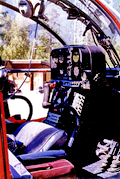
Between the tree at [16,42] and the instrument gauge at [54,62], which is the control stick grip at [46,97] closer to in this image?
the instrument gauge at [54,62]

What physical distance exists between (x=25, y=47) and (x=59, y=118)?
20540 mm

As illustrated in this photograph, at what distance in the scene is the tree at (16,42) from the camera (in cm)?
2130

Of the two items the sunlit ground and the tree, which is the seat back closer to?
the sunlit ground

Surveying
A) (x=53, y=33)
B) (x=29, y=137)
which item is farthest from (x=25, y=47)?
(x=29, y=137)

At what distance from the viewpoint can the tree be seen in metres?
21.3

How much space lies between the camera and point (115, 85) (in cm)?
255

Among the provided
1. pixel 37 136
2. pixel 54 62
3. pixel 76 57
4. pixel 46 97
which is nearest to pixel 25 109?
pixel 54 62

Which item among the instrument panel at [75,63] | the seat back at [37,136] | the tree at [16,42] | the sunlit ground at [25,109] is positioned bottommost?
the sunlit ground at [25,109]

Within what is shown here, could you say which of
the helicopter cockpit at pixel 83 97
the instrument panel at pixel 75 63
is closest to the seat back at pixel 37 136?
the helicopter cockpit at pixel 83 97

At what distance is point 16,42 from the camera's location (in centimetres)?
2289

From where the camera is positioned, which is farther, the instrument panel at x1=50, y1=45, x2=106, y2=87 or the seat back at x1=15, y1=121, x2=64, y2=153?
the instrument panel at x1=50, y1=45, x2=106, y2=87

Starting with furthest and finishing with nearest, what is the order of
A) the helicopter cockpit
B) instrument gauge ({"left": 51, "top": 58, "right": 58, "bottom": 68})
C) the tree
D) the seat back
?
the tree
instrument gauge ({"left": 51, "top": 58, "right": 58, "bottom": 68})
the helicopter cockpit
the seat back

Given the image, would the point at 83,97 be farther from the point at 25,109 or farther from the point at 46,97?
the point at 25,109

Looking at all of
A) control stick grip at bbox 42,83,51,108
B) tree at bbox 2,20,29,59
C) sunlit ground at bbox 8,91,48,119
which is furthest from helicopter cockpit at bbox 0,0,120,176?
tree at bbox 2,20,29,59
